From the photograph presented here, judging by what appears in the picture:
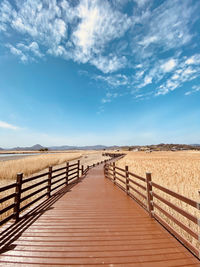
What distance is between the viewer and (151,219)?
169 inches

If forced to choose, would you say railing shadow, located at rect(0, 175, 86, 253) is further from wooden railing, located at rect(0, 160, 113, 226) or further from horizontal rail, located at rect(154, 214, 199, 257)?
horizontal rail, located at rect(154, 214, 199, 257)

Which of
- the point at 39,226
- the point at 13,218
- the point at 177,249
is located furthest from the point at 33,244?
the point at 177,249

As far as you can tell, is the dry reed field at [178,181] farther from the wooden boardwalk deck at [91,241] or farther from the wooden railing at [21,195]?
the wooden railing at [21,195]

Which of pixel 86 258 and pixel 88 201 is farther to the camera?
pixel 88 201

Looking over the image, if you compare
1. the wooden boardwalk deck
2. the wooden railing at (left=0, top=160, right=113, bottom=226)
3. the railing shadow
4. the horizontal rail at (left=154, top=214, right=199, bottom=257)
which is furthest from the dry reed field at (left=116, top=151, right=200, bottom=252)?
the wooden railing at (left=0, top=160, right=113, bottom=226)

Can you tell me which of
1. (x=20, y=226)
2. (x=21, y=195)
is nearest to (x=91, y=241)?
(x=20, y=226)

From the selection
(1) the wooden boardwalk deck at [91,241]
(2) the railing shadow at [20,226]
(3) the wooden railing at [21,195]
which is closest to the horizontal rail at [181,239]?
(1) the wooden boardwalk deck at [91,241]

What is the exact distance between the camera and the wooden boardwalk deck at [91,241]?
2.61 metres

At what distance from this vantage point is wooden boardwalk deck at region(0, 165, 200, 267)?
2.61 metres

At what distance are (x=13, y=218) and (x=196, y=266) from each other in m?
4.81

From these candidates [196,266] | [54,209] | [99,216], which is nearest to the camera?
[196,266]

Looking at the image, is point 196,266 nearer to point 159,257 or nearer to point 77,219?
point 159,257

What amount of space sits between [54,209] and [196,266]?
174 inches

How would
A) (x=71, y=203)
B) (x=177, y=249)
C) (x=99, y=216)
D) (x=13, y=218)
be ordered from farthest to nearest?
(x=71, y=203) → (x=99, y=216) → (x=13, y=218) → (x=177, y=249)
